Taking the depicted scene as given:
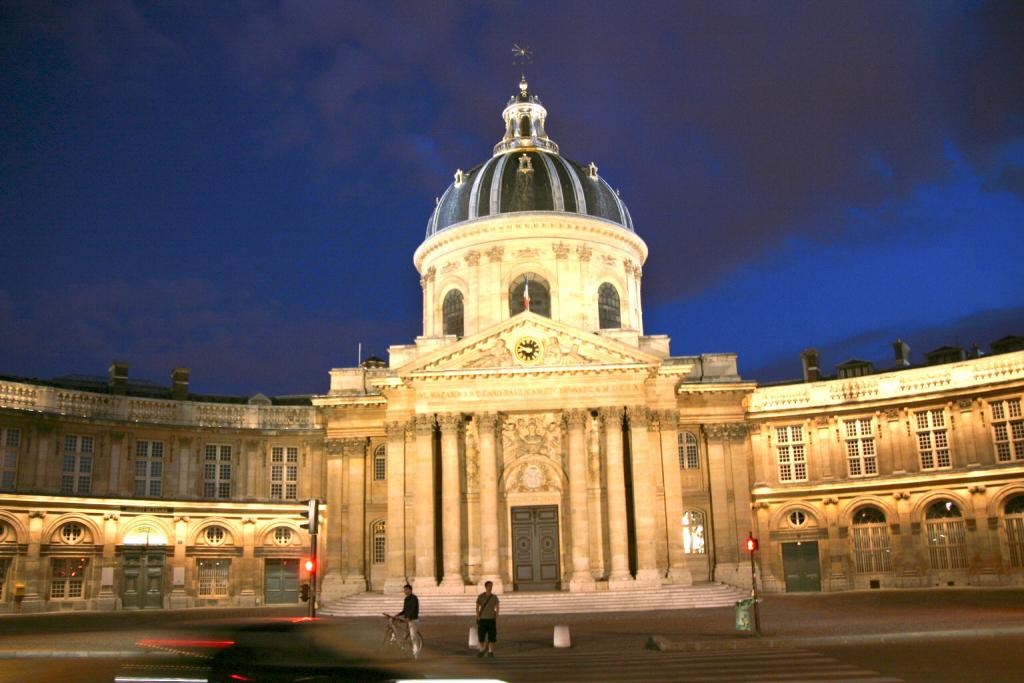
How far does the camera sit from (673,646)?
75.6ft

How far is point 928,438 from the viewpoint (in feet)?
161

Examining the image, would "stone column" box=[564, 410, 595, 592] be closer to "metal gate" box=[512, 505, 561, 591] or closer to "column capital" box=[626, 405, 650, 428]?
"metal gate" box=[512, 505, 561, 591]

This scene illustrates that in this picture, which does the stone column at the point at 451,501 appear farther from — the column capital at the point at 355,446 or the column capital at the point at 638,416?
the column capital at the point at 638,416

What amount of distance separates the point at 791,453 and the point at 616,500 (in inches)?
562

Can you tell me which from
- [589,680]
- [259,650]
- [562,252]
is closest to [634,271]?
[562,252]

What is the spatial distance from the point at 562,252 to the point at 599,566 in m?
18.3

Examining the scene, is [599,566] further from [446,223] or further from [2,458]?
[2,458]

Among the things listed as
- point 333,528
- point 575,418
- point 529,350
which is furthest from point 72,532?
point 575,418

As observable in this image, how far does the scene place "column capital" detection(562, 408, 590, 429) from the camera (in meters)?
43.9

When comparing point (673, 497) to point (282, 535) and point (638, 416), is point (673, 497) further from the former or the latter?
point (282, 535)

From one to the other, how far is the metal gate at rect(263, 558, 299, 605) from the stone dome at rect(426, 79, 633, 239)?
20.3 meters

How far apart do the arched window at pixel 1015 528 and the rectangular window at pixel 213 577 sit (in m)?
39.0

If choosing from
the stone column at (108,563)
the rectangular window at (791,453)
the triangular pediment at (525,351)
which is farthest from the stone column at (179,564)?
the rectangular window at (791,453)

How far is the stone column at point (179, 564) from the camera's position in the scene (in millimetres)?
48875
